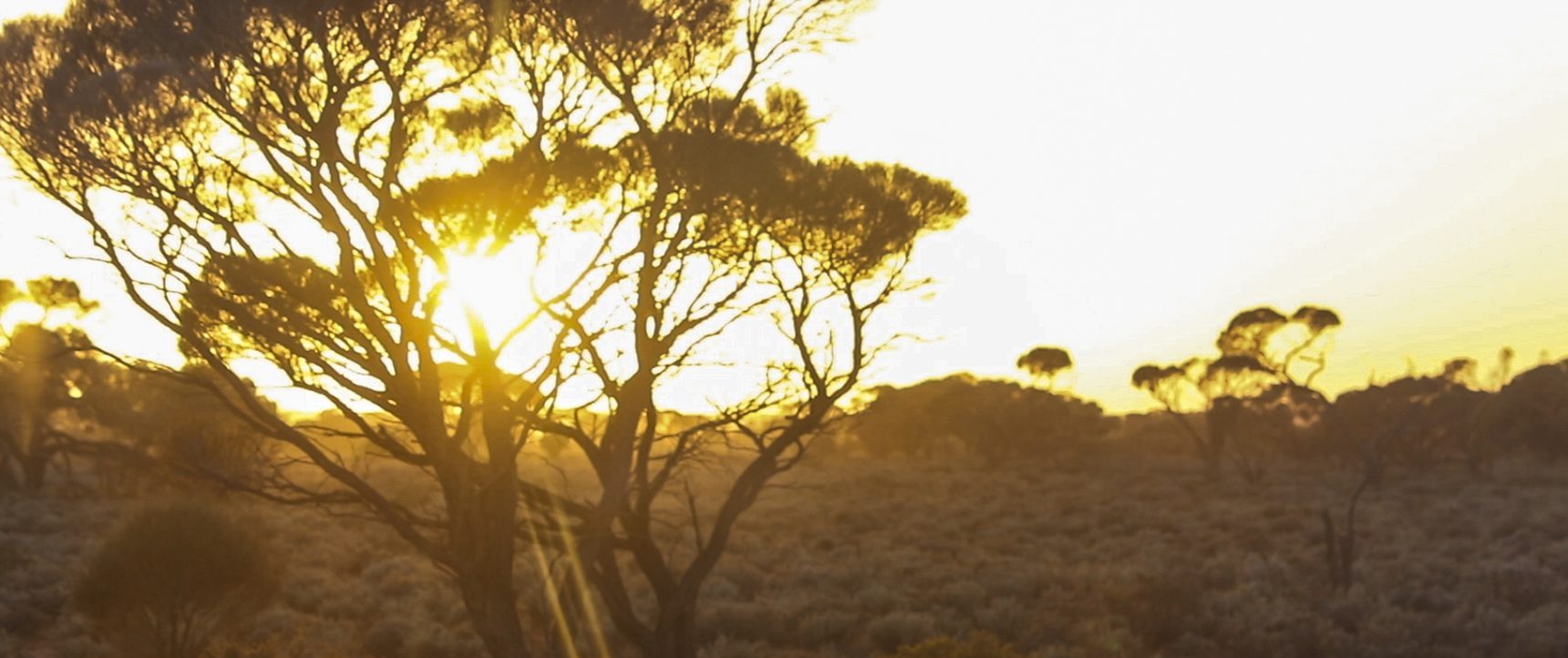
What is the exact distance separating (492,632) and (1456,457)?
2455 inches

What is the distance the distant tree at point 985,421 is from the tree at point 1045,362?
1.15 metres

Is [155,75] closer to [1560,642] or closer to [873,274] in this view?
[873,274]

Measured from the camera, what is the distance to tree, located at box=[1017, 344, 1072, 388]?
7356 cm

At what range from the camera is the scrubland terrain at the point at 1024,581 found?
2025 cm

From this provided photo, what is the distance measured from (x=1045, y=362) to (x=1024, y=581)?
159ft

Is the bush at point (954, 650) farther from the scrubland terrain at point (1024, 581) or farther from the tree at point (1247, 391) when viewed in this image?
the tree at point (1247, 391)

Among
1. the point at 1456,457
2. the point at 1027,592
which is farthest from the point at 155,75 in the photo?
the point at 1456,457

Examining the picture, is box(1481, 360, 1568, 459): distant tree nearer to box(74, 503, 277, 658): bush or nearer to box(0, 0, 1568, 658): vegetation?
box(0, 0, 1568, 658): vegetation

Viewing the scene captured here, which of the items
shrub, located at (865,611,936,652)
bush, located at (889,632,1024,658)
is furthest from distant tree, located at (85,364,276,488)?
shrub, located at (865,611,936,652)

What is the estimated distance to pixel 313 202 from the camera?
37.0 ft

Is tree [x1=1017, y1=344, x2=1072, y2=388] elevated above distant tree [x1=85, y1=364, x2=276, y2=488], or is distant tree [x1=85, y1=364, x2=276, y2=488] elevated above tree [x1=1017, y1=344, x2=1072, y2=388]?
tree [x1=1017, y1=344, x2=1072, y2=388]

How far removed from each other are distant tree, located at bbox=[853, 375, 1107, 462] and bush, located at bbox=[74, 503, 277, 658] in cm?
4939

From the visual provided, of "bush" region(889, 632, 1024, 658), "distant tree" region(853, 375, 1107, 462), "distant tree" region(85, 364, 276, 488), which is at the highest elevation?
"distant tree" region(853, 375, 1107, 462)

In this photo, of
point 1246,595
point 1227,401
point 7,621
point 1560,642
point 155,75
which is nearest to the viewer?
point 155,75
